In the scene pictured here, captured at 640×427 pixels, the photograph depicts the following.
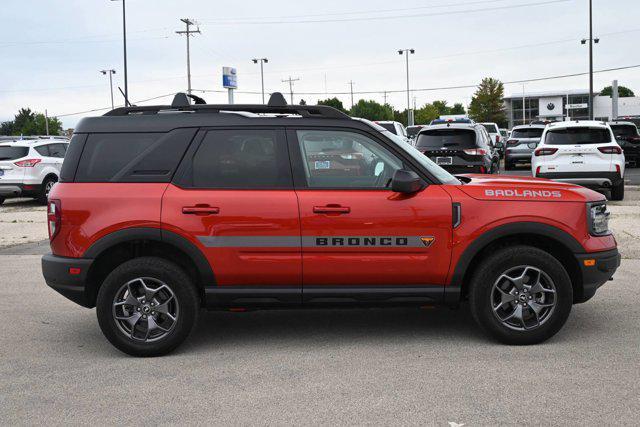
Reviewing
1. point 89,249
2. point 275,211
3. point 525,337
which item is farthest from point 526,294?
point 89,249

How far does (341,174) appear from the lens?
5223 millimetres

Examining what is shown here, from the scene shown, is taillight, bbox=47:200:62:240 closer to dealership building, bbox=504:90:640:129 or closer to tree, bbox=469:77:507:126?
dealership building, bbox=504:90:640:129

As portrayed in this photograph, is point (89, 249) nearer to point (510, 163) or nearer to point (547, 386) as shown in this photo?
point (547, 386)

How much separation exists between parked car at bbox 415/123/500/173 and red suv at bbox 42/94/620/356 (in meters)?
9.85

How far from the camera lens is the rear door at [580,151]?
46.9 feet

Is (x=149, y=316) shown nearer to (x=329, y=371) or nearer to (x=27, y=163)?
(x=329, y=371)

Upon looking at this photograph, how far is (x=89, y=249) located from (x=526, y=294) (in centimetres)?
320

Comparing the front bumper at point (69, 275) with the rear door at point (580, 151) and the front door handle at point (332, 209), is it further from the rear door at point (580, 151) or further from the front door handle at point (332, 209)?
the rear door at point (580, 151)

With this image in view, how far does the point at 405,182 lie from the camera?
16.4ft

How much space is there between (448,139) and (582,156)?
274 cm

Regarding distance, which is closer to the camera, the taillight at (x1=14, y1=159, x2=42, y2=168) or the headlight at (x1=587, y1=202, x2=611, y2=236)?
the headlight at (x1=587, y1=202, x2=611, y2=236)

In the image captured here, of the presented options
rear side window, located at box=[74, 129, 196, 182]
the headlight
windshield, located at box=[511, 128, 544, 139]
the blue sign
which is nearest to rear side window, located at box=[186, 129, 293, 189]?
rear side window, located at box=[74, 129, 196, 182]

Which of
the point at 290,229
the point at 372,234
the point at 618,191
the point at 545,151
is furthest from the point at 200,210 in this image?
the point at 618,191

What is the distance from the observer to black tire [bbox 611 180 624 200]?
14.7 m
